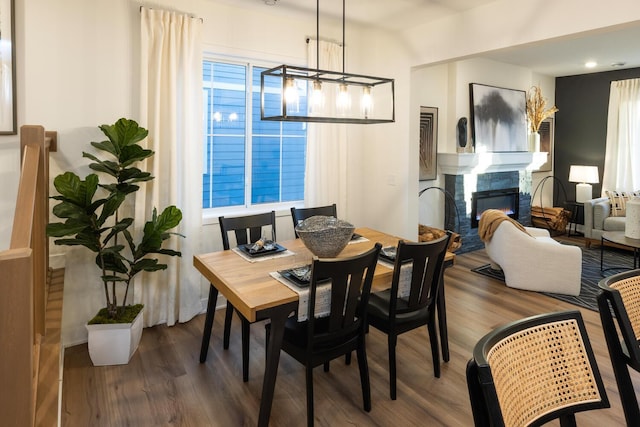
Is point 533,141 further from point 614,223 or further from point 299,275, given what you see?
point 299,275

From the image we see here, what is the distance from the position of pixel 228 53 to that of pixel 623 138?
626cm

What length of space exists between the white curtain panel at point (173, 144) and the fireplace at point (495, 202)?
13.6ft

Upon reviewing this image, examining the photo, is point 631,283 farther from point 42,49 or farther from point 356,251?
point 42,49

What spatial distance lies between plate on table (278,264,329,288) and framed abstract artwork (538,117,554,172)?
6.40m

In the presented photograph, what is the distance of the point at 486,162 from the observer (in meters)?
5.88

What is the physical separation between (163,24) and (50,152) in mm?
1305

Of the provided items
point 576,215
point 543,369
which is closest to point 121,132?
point 543,369

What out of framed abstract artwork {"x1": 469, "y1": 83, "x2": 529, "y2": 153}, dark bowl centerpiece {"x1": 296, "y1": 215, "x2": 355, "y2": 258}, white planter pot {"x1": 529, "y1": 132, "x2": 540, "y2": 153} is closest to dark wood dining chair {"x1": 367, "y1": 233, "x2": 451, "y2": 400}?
A: dark bowl centerpiece {"x1": 296, "y1": 215, "x2": 355, "y2": 258}

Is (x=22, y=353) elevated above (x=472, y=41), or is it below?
below

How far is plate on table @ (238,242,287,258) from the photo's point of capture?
2.82m

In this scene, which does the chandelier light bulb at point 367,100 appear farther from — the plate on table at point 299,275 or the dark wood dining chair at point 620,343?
the dark wood dining chair at point 620,343

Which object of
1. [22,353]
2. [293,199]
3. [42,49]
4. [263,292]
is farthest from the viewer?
[293,199]

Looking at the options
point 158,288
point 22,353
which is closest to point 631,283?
point 22,353

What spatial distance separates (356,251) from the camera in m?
2.95
